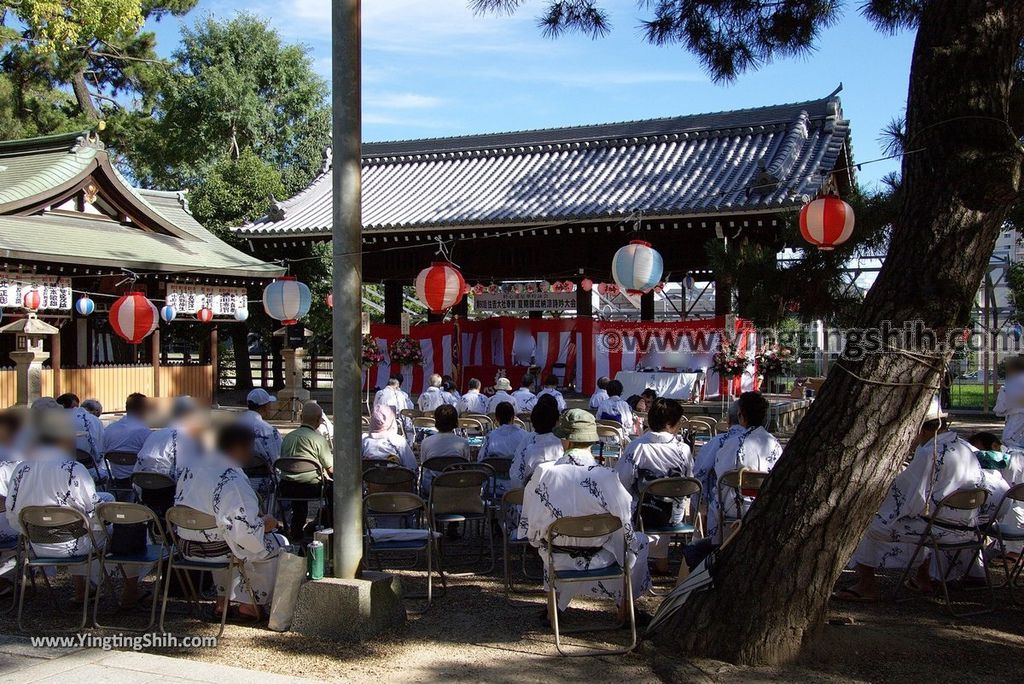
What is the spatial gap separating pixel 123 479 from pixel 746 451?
4860 mm

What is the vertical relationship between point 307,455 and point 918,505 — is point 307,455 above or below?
above

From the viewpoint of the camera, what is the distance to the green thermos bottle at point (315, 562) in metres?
4.97

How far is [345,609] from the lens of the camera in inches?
188

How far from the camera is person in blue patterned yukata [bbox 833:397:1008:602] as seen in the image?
5.40 meters

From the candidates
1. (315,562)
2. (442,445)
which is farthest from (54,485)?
(442,445)

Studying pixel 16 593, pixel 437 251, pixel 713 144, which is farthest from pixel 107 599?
pixel 713 144

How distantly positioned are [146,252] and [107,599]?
1426cm

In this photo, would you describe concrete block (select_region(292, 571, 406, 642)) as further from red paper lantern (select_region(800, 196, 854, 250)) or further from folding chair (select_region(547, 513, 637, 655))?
red paper lantern (select_region(800, 196, 854, 250))

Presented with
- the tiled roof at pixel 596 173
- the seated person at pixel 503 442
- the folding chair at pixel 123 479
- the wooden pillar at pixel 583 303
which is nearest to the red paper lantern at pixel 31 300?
the tiled roof at pixel 596 173

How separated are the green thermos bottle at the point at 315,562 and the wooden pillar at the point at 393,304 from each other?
1465 centimetres

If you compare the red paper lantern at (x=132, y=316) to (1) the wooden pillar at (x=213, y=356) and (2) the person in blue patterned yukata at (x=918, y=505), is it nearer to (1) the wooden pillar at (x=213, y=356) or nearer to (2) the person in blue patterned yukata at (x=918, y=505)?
(1) the wooden pillar at (x=213, y=356)

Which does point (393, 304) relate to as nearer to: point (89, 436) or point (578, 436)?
point (89, 436)

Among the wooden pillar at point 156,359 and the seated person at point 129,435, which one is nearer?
the seated person at point 129,435

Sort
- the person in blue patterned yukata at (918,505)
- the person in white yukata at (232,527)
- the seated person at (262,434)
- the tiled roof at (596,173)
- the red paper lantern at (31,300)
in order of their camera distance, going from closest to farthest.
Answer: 1. the person in white yukata at (232,527)
2. the person in blue patterned yukata at (918,505)
3. the seated person at (262,434)
4. the tiled roof at (596,173)
5. the red paper lantern at (31,300)
